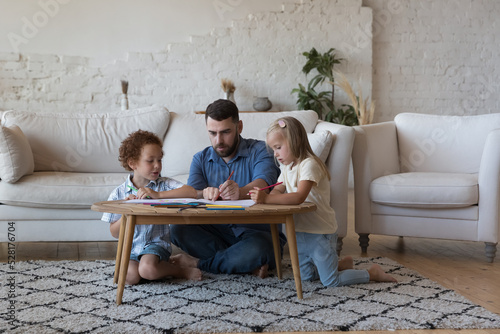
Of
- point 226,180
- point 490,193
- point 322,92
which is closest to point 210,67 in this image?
point 322,92

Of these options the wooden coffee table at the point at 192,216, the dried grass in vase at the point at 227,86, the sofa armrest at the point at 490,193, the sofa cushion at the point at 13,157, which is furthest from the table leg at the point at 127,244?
the dried grass in vase at the point at 227,86

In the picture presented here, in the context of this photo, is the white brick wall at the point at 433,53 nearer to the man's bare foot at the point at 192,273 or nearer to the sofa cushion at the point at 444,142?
the sofa cushion at the point at 444,142

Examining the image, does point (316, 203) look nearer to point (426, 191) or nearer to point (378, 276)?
point (378, 276)

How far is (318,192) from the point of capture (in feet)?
8.00

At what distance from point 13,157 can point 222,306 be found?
160cm

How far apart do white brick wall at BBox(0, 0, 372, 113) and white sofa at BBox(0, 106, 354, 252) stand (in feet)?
8.06

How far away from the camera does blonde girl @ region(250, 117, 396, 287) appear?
7.67ft

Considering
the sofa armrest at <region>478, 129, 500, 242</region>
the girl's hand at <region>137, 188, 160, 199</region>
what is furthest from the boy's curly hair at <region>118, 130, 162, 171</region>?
the sofa armrest at <region>478, 129, 500, 242</region>

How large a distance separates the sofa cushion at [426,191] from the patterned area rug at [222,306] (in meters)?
0.63

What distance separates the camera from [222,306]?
2139 mm

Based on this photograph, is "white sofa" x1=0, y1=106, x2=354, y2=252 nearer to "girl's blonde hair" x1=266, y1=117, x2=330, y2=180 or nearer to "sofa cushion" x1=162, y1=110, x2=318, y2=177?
"sofa cushion" x1=162, y1=110, x2=318, y2=177

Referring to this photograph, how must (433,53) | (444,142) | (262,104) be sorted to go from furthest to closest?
(433,53), (262,104), (444,142)

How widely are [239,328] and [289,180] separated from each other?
736 mm

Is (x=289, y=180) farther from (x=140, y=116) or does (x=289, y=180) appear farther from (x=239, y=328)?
(x=140, y=116)
